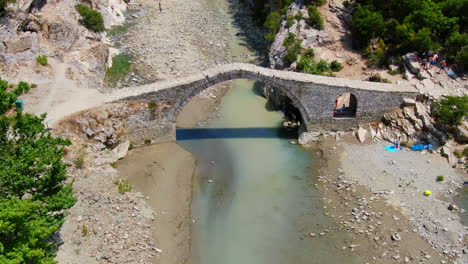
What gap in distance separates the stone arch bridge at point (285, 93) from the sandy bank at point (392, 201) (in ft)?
6.32

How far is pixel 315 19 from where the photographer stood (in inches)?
1363

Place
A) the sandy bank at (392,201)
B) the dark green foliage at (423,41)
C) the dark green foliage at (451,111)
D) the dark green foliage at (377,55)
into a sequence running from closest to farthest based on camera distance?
the sandy bank at (392,201) → the dark green foliage at (451,111) → the dark green foliage at (423,41) → the dark green foliage at (377,55)

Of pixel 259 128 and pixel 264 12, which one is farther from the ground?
pixel 264 12

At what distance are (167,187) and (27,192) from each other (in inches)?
349

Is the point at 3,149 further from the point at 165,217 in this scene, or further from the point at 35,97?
the point at 35,97

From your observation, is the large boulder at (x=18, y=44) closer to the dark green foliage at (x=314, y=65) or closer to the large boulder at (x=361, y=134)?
the dark green foliage at (x=314, y=65)

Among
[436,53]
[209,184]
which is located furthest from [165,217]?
[436,53]

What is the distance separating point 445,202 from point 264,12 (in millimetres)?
27330

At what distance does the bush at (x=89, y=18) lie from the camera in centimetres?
3759

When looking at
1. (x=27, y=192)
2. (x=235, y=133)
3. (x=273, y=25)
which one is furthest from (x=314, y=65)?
(x=27, y=192)

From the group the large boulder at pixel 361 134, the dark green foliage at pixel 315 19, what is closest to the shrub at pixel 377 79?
the large boulder at pixel 361 134

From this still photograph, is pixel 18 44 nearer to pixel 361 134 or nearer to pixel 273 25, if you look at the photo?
pixel 273 25

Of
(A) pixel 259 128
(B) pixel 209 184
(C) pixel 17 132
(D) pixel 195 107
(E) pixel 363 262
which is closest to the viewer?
(C) pixel 17 132

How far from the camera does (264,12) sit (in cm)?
4316
